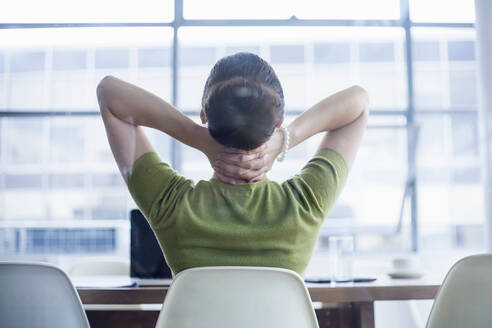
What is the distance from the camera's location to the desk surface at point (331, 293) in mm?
1058

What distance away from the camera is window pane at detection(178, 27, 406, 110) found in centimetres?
290

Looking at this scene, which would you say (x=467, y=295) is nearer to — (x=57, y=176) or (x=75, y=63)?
(x=75, y=63)

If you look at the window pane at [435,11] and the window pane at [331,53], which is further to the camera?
the window pane at [331,53]

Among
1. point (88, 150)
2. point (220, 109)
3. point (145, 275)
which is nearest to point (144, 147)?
point (220, 109)

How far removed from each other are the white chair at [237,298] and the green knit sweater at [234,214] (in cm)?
6

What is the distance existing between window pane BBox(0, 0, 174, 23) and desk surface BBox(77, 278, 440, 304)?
6.96ft

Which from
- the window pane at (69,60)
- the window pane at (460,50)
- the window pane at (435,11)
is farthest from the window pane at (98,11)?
the window pane at (460,50)

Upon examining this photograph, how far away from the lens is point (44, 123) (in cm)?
306

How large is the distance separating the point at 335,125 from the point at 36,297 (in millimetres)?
650

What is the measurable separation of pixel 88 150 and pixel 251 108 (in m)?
2.90

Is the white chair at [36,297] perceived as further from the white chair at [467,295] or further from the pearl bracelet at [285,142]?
the white chair at [467,295]

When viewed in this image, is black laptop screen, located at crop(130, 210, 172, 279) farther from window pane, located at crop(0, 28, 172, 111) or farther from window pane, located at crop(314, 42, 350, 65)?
window pane, located at crop(314, 42, 350, 65)

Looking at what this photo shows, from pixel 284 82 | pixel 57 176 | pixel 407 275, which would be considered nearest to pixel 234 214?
pixel 407 275

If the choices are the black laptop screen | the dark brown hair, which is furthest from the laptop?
the dark brown hair
